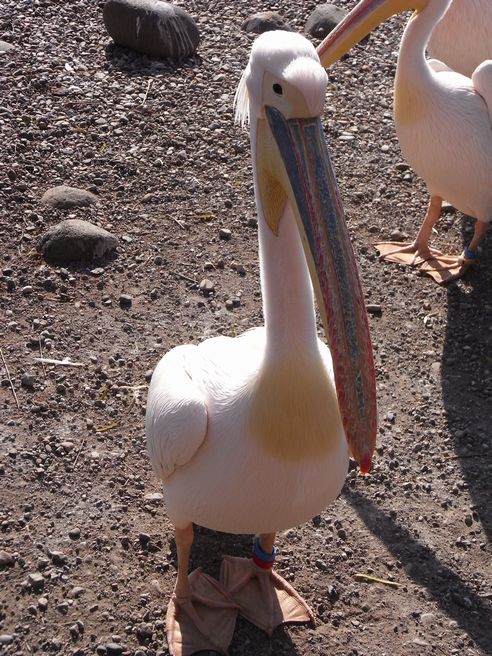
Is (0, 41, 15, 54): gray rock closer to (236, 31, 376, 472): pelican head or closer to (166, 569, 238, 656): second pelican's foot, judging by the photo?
(236, 31, 376, 472): pelican head

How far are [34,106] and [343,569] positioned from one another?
12.2 ft

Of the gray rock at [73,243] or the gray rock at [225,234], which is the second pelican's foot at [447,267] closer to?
the gray rock at [225,234]

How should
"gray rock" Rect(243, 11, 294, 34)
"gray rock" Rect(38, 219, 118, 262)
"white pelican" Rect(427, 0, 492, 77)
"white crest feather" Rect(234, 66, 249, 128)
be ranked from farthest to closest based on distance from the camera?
"gray rock" Rect(243, 11, 294, 34) → "white pelican" Rect(427, 0, 492, 77) → "gray rock" Rect(38, 219, 118, 262) → "white crest feather" Rect(234, 66, 249, 128)

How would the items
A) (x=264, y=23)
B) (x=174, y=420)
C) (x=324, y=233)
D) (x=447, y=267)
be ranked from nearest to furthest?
(x=324, y=233), (x=174, y=420), (x=447, y=267), (x=264, y=23)

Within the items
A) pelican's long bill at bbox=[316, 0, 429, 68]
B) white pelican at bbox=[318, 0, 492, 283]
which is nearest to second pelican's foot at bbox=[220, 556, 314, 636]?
white pelican at bbox=[318, 0, 492, 283]

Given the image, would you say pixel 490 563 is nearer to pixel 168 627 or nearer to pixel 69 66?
pixel 168 627

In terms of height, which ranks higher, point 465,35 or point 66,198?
point 465,35

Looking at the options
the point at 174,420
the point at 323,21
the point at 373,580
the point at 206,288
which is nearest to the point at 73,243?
the point at 206,288

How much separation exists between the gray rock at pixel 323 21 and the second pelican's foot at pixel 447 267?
2470 millimetres

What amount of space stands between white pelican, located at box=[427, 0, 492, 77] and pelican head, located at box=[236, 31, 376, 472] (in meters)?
3.33

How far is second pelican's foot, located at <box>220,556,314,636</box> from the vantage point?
3.23 meters

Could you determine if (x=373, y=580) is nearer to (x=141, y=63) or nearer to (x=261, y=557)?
(x=261, y=557)

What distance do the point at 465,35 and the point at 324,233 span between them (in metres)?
3.59

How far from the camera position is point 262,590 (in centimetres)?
331
